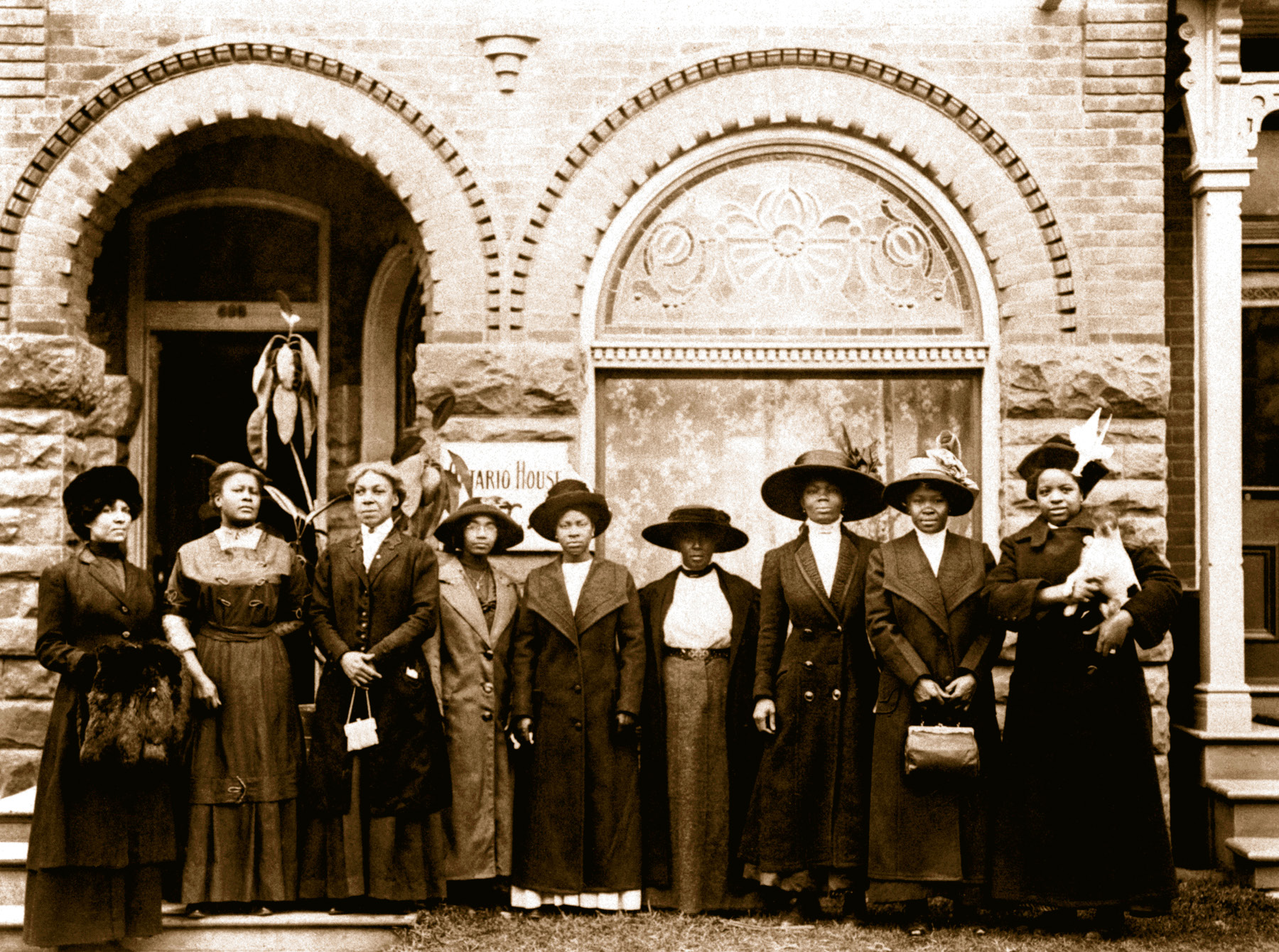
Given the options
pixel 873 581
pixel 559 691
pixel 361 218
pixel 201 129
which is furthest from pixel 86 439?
pixel 873 581

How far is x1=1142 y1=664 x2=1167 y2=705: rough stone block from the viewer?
8.20 meters

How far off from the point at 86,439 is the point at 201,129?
1820mm

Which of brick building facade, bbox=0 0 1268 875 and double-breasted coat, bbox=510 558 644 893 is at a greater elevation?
brick building facade, bbox=0 0 1268 875

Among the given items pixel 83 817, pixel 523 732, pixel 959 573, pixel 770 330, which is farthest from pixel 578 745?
pixel 770 330

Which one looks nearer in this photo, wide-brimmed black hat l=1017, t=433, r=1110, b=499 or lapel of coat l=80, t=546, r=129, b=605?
lapel of coat l=80, t=546, r=129, b=605

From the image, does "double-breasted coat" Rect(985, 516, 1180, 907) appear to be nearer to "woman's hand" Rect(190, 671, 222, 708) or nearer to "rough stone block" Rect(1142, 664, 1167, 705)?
"rough stone block" Rect(1142, 664, 1167, 705)

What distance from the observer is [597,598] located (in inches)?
280

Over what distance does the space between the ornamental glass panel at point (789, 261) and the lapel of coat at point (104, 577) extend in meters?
3.16

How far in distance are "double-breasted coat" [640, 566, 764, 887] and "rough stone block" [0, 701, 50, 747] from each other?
3296 mm

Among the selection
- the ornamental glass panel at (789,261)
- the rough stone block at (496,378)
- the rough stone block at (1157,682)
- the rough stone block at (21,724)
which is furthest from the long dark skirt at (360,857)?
the rough stone block at (1157,682)

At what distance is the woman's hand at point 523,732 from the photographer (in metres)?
6.99

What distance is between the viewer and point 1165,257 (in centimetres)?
938

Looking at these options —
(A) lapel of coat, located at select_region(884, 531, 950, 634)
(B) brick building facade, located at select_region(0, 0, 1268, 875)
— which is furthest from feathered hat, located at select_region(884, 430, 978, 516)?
(B) brick building facade, located at select_region(0, 0, 1268, 875)

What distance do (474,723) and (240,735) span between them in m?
1.03
